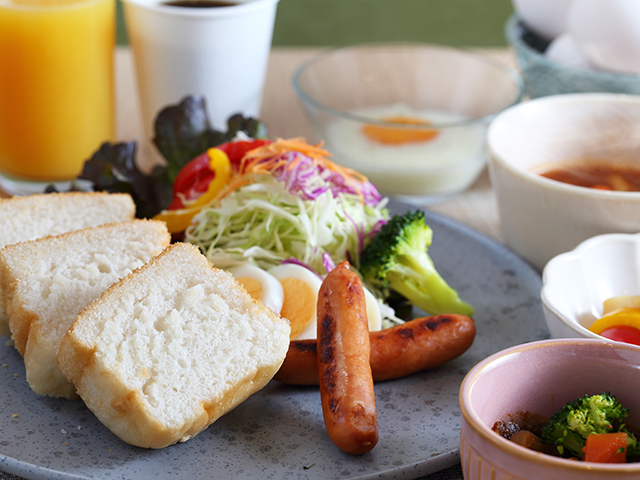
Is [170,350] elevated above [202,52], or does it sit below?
below

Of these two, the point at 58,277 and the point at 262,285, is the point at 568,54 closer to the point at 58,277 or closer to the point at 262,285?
the point at 262,285

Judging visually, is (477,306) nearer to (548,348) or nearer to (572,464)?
(548,348)

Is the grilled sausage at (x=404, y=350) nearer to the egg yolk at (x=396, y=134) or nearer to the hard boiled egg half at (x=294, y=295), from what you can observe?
the hard boiled egg half at (x=294, y=295)

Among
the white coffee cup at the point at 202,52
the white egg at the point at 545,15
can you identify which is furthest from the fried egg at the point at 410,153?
the white egg at the point at 545,15

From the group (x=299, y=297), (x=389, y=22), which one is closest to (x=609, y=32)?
(x=299, y=297)

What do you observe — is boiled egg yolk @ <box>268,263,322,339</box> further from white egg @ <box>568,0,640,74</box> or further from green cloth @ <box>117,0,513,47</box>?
green cloth @ <box>117,0,513,47</box>

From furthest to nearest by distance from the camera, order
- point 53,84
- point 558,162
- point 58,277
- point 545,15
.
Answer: point 545,15
point 53,84
point 558,162
point 58,277

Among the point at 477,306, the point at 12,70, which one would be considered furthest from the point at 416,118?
the point at 12,70
